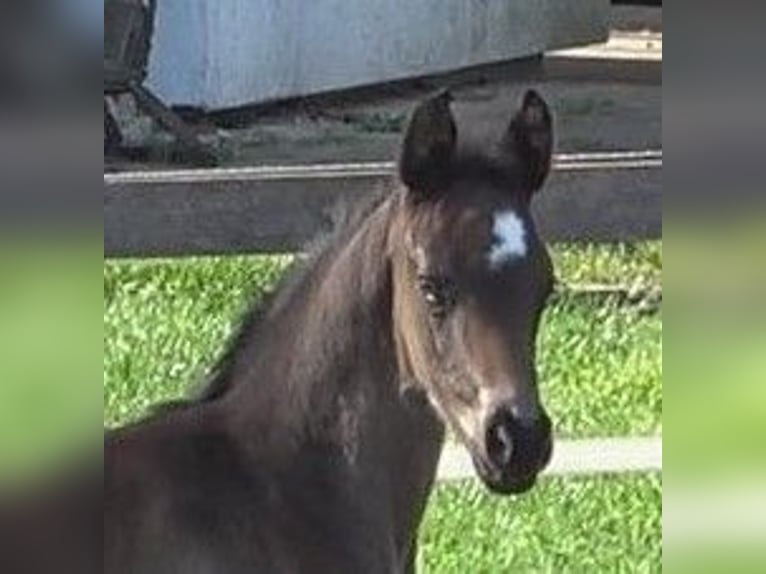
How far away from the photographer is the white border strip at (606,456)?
339cm

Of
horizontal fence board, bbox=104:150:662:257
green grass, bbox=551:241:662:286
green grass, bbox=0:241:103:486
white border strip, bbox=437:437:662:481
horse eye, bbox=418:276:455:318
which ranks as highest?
green grass, bbox=0:241:103:486

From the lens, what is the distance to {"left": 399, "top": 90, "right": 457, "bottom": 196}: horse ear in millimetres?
1857

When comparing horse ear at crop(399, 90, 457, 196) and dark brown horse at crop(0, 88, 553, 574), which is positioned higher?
horse ear at crop(399, 90, 457, 196)

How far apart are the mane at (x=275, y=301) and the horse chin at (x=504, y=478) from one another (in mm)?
372

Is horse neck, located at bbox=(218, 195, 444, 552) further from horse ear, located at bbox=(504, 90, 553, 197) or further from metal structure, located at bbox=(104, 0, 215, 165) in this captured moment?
metal structure, located at bbox=(104, 0, 215, 165)

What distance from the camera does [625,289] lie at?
4273 mm

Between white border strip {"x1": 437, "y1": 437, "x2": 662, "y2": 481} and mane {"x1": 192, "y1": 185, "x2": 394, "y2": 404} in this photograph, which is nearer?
mane {"x1": 192, "y1": 185, "x2": 394, "y2": 404}

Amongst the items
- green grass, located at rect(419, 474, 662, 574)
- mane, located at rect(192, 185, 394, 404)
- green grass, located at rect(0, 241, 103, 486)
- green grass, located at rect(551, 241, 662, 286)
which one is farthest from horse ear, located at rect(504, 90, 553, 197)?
green grass, located at rect(551, 241, 662, 286)

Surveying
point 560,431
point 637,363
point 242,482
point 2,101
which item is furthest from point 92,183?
point 637,363

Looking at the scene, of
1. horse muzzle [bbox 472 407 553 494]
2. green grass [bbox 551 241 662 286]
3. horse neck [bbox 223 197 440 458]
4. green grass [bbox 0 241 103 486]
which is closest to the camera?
green grass [bbox 0 241 103 486]

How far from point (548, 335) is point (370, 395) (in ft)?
6.40

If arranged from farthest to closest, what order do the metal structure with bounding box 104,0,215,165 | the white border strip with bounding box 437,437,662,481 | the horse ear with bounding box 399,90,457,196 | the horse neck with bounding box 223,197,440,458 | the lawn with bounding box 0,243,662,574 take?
the metal structure with bounding box 104,0,215,165
the white border strip with bounding box 437,437,662,481
the lawn with bounding box 0,243,662,574
the horse neck with bounding box 223,197,440,458
the horse ear with bounding box 399,90,457,196

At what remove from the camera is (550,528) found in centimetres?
346

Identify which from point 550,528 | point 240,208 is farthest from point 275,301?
point 550,528
